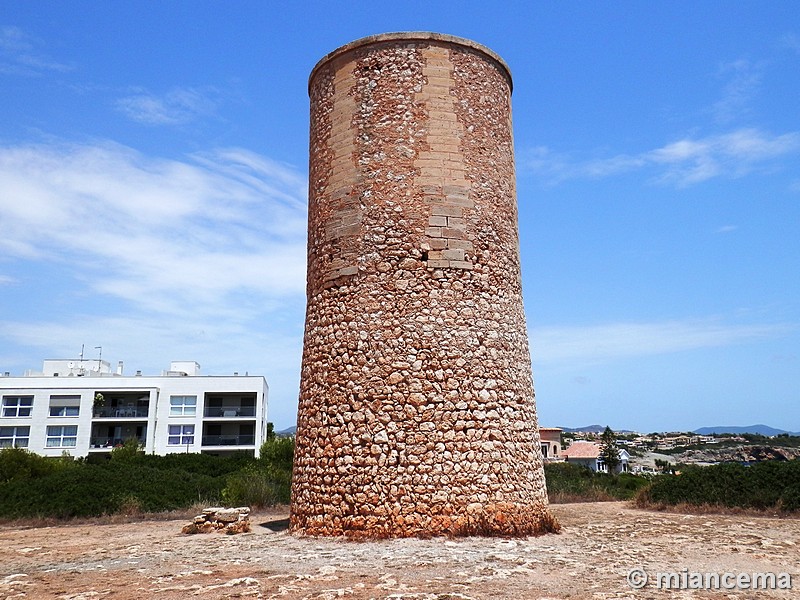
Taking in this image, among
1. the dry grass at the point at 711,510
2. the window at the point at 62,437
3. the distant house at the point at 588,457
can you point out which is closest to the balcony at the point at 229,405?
the window at the point at 62,437

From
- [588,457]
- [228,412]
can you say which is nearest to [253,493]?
[228,412]

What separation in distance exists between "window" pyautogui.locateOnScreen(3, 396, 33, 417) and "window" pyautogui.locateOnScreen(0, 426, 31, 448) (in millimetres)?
910

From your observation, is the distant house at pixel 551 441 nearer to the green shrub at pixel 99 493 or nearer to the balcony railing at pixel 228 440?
the balcony railing at pixel 228 440

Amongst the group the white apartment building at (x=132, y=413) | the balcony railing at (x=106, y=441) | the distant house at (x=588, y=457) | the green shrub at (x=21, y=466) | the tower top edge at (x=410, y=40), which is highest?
the tower top edge at (x=410, y=40)

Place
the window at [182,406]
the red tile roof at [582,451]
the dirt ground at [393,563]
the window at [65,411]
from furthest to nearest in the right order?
the red tile roof at [582,451] < the window at [182,406] < the window at [65,411] < the dirt ground at [393,563]

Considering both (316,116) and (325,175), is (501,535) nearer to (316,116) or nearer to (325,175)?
(325,175)

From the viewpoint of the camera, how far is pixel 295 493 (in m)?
10.2

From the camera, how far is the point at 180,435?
4312 cm

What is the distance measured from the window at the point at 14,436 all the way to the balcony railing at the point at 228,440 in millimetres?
Result: 11254

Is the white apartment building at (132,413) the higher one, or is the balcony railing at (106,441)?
the white apartment building at (132,413)

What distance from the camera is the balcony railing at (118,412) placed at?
4259 centimetres

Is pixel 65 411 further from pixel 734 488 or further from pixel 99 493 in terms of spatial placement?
pixel 734 488

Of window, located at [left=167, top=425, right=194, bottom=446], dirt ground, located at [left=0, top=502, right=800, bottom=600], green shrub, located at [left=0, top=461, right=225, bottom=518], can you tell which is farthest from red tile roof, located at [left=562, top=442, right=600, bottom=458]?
dirt ground, located at [left=0, top=502, right=800, bottom=600]

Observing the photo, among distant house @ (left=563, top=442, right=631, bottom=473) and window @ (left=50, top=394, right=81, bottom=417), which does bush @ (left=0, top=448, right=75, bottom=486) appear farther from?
distant house @ (left=563, top=442, right=631, bottom=473)
